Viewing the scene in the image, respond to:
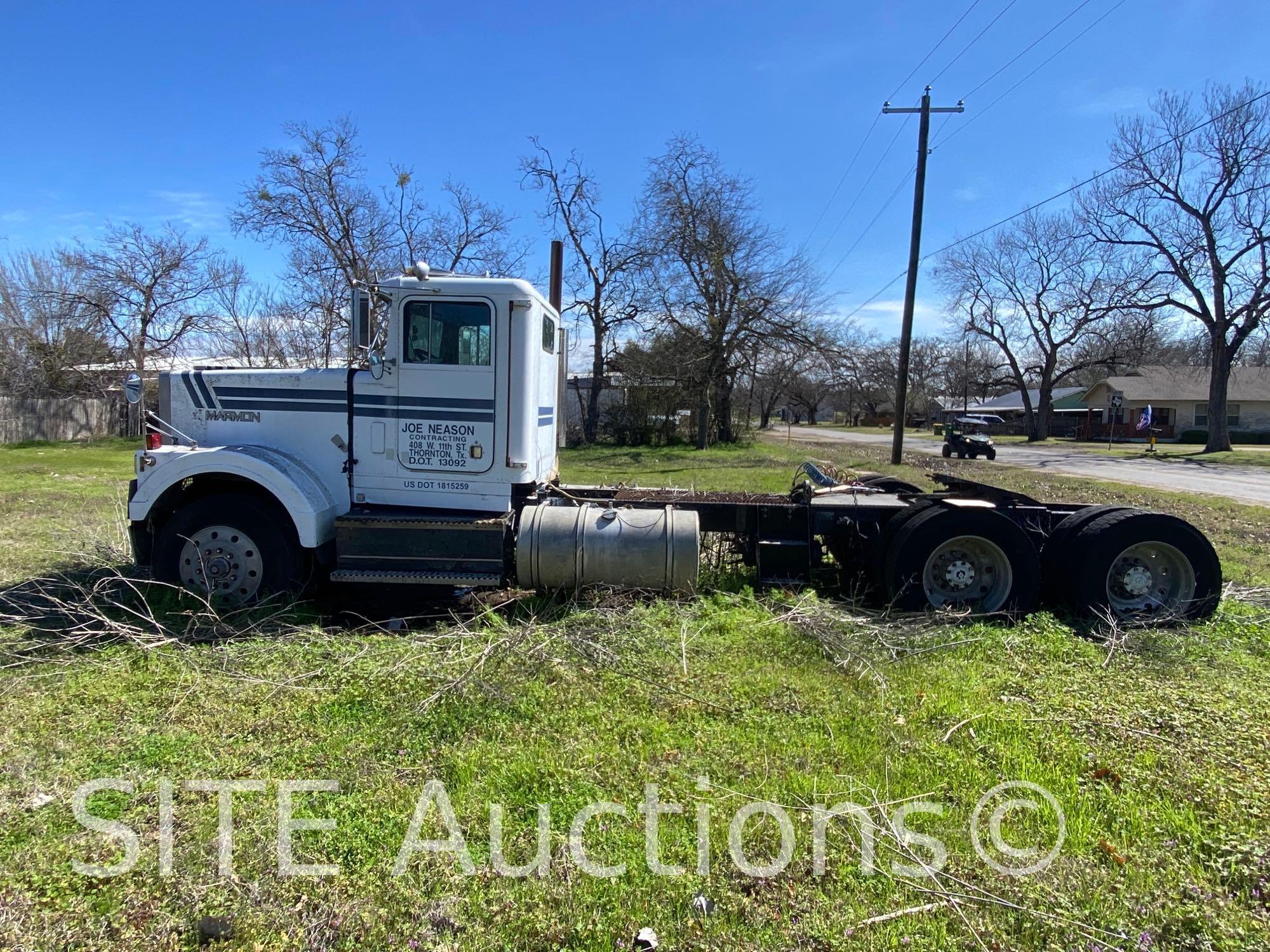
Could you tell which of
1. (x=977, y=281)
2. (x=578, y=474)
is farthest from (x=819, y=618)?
(x=977, y=281)

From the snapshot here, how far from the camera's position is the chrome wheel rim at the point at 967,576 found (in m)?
5.72

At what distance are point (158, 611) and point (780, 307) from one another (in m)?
22.9

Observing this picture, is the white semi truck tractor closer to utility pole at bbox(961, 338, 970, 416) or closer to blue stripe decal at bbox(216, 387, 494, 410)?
blue stripe decal at bbox(216, 387, 494, 410)

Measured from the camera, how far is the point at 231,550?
5551 millimetres

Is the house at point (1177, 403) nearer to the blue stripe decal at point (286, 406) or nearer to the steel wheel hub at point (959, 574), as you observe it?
the steel wheel hub at point (959, 574)

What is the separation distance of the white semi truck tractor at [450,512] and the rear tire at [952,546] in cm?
1

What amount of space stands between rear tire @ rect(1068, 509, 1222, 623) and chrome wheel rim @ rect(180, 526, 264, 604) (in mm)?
6535

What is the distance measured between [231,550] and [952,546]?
19.0 feet

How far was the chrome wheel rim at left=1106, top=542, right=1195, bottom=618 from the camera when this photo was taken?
18.5ft

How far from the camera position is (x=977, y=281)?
167 ft

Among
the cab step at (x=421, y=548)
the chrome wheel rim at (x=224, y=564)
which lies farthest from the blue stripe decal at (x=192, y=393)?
the cab step at (x=421, y=548)

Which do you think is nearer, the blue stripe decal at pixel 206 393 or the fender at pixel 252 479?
the fender at pixel 252 479

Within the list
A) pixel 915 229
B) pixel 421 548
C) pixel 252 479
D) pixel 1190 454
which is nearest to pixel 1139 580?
pixel 421 548

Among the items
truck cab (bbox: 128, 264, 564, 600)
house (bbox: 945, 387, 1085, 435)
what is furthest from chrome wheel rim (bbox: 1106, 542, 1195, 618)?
house (bbox: 945, 387, 1085, 435)
